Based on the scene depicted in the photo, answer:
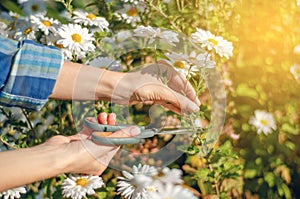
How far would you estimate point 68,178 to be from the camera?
6.63 ft

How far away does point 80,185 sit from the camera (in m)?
1.99

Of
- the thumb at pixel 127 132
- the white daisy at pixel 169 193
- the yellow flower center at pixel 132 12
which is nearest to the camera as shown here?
the thumb at pixel 127 132

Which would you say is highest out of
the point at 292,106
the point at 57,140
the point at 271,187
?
the point at 57,140

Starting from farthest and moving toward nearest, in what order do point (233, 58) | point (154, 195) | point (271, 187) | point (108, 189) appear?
point (233, 58) < point (271, 187) < point (108, 189) < point (154, 195)

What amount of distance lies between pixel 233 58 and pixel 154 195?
3.29 feet

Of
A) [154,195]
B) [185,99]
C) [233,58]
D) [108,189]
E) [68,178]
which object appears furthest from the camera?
[233,58]

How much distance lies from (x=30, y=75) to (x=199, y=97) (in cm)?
89

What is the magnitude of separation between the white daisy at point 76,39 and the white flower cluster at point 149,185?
0.45 meters

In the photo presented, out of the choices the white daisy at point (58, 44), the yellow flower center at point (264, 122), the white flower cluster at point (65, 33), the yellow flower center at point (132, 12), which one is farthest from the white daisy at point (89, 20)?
the yellow flower center at point (264, 122)

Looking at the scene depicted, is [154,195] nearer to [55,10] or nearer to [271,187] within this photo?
[271,187]

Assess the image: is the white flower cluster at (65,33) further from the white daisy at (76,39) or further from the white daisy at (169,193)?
the white daisy at (169,193)

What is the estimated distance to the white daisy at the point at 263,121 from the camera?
2.44 metres

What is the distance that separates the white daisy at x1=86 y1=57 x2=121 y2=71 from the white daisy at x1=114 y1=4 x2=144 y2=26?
1.23 ft

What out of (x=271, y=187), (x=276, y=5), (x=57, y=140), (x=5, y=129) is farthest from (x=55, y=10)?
(x=57, y=140)
